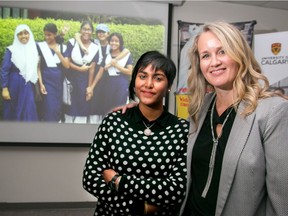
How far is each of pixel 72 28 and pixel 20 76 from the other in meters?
0.77

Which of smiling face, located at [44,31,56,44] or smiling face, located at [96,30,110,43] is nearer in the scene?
smiling face, located at [44,31,56,44]

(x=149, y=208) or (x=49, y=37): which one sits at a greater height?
(x=49, y=37)

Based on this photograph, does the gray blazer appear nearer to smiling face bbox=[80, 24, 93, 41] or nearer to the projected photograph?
the projected photograph

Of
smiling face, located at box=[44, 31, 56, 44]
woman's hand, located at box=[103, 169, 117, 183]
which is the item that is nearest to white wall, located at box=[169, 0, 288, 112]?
smiling face, located at box=[44, 31, 56, 44]

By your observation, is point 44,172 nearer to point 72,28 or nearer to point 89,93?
point 89,93

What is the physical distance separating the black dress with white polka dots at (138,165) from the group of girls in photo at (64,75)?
6.20ft

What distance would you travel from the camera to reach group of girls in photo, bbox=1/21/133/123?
2998mm

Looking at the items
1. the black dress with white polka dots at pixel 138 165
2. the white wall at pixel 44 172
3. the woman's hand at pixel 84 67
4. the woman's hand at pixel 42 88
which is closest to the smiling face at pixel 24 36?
the woman's hand at pixel 42 88

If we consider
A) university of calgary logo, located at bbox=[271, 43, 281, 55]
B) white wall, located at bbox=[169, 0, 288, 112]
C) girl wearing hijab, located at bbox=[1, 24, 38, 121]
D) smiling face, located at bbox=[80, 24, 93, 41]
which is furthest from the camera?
white wall, located at bbox=[169, 0, 288, 112]

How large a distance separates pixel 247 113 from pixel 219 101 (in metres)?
0.25

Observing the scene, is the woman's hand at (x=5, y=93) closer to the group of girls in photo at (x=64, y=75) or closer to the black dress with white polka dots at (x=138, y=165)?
the group of girls in photo at (x=64, y=75)

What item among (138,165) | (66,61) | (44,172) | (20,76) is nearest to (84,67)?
(66,61)

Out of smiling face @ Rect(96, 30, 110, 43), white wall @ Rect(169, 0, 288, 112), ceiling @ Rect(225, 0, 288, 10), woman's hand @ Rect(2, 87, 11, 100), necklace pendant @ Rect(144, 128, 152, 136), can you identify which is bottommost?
necklace pendant @ Rect(144, 128, 152, 136)

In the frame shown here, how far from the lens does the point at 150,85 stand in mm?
1258
